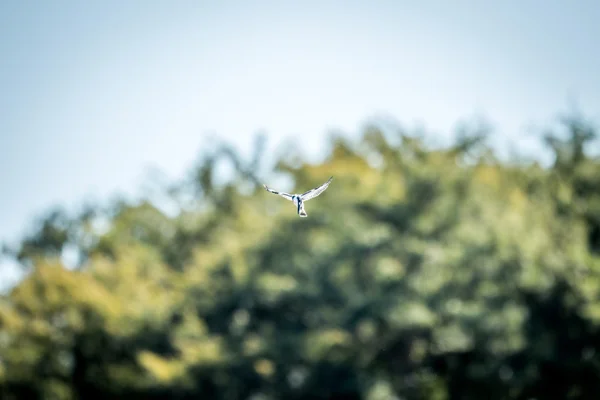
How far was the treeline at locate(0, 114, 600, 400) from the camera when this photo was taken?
65.8 feet

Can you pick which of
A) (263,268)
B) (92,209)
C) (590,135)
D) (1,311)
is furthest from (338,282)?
(92,209)

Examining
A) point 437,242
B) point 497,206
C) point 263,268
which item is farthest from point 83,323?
point 497,206

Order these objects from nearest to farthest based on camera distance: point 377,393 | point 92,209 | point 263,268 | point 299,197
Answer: point 299,197, point 377,393, point 263,268, point 92,209

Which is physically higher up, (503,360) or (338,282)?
(338,282)

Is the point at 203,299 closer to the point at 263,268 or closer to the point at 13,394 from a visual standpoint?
the point at 263,268

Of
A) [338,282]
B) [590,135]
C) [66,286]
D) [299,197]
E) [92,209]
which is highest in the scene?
[92,209]

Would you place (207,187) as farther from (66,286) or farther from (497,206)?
(497,206)

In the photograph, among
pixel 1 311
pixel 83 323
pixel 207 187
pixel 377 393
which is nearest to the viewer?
pixel 377 393

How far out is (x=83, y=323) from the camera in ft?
86.2

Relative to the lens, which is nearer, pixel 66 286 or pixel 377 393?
pixel 377 393

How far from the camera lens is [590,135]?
91.2ft

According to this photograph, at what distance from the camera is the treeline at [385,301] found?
→ 2005 centimetres

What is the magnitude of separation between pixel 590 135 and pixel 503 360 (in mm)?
12306

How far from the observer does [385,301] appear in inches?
782
